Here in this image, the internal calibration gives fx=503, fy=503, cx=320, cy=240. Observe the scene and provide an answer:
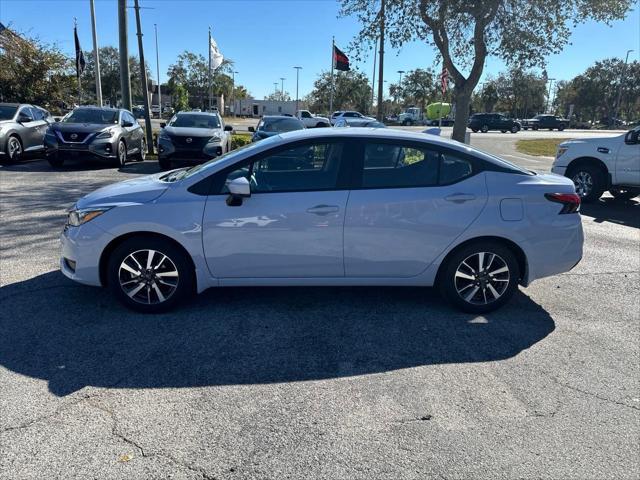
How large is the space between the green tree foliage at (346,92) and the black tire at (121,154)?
49.6m

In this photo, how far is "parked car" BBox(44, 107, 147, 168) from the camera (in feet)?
42.5

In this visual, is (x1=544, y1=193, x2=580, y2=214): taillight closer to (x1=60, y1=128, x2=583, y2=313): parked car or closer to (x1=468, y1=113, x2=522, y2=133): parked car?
(x1=60, y1=128, x2=583, y2=313): parked car

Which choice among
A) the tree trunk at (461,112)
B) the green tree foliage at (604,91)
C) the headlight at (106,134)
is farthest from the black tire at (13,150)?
the green tree foliage at (604,91)

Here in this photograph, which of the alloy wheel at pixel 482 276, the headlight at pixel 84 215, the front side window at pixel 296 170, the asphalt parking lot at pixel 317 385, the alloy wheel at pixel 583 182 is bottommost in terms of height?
the asphalt parking lot at pixel 317 385

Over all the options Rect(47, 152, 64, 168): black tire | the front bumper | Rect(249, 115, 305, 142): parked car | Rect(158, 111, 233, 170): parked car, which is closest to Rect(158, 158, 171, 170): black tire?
Rect(158, 111, 233, 170): parked car

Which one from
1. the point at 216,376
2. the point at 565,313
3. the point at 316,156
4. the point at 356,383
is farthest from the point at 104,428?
the point at 565,313

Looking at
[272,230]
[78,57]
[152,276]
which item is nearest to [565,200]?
[272,230]

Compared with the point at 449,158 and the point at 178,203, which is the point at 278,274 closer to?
the point at 178,203

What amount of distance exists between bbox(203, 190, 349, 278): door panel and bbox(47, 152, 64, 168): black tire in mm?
10861

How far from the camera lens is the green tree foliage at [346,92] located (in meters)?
62.5

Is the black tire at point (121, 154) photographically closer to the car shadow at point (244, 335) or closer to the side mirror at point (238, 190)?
the car shadow at point (244, 335)

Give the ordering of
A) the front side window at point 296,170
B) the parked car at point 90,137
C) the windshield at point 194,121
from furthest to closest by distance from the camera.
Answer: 1. the windshield at point 194,121
2. the parked car at point 90,137
3. the front side window at point 296,170

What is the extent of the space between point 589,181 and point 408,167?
26.8ft

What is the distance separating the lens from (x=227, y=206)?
4.21m
